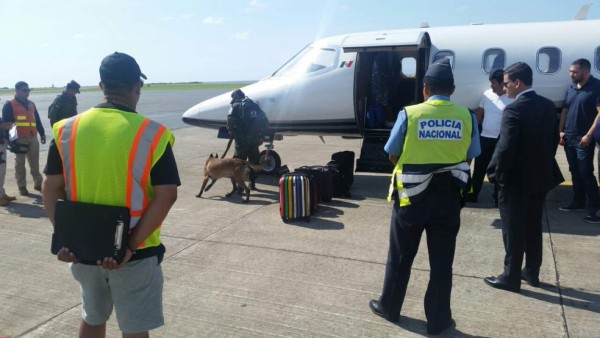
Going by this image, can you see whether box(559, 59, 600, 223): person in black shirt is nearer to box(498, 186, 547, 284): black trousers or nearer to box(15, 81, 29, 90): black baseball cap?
box(498, 186, 547, 284): black trousers

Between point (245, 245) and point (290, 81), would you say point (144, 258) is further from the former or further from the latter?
point (290, 81)

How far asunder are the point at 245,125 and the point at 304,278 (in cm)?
422

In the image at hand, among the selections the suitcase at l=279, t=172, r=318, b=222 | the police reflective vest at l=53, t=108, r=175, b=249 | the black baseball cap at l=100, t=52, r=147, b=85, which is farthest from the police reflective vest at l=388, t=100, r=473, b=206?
the suitcase at l=279, t=172, r=318, b=222

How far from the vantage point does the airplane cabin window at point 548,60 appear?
8.09 m

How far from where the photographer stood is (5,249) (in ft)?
18.6

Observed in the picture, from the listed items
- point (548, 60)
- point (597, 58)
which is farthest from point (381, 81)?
point (597, 58)

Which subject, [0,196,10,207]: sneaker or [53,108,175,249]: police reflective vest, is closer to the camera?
[53,108,175,249]: police reflective vest

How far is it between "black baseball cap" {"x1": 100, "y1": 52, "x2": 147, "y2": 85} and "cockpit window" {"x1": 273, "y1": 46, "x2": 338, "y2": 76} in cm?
697

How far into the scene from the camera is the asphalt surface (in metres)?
3.81

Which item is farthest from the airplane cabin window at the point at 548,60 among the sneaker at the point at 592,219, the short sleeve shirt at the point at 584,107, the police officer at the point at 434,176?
the police officer at the point at 434,176

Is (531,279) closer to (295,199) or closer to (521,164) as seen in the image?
(521,164)

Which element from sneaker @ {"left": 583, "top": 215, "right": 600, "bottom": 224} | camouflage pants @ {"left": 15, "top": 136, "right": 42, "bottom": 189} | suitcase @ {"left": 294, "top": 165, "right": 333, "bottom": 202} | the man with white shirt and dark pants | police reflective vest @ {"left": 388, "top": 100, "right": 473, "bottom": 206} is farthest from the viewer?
camouflage pants @ {"left": 15, "top": 136, "right": 42, "bottom": 189}

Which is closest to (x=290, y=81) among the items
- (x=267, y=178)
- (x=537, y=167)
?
(x=267, y=178)

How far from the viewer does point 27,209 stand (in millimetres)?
7449
